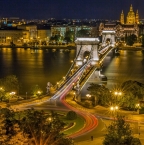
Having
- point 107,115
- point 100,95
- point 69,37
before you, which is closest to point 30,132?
point 107,115

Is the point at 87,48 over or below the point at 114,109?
over

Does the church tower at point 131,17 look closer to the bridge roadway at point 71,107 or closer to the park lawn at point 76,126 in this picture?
the bridge roadway at point 71,107

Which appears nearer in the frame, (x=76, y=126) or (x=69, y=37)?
(x=76, y=126)

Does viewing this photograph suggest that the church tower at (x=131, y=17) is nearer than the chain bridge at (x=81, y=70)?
No

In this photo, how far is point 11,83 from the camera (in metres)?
8.59

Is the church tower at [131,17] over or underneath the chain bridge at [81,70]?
over

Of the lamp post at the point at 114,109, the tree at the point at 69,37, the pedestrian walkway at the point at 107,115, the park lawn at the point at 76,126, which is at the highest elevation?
the tree at the point at 69,37

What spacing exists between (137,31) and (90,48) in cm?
2283

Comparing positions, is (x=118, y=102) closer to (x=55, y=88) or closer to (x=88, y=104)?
(x=88, y=104)

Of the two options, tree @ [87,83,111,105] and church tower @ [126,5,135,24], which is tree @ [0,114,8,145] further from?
church tower @ [126,5,135,24]

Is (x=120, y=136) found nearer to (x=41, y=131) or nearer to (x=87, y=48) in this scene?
(x=41, y=131)

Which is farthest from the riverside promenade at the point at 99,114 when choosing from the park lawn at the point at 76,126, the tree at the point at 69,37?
the tree at the point at 69,37

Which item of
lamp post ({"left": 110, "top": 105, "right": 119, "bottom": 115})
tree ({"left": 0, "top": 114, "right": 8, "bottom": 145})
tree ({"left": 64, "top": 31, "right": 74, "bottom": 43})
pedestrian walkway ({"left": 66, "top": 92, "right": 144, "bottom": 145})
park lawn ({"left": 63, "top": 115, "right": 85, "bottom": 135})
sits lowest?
pedestrian walkway ({"left": 66, "top": 92, "right": 144, "bottom": 145})

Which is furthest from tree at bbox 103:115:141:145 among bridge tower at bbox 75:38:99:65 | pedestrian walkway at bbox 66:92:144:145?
bridge tower at bbox 75:38:99:65
